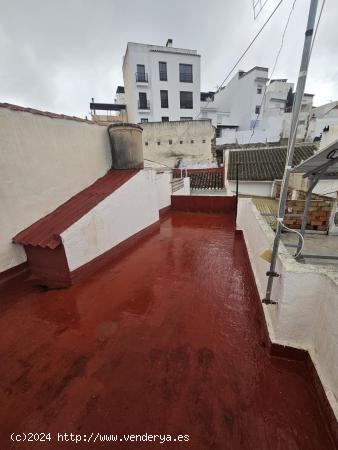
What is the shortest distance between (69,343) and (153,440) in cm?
164

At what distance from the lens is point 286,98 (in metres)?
31.8

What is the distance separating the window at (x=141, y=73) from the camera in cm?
2182

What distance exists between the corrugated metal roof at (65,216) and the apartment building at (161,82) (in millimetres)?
20964

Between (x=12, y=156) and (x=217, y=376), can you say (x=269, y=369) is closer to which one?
(x=217, y=376)

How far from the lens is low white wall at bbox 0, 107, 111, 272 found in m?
3.78

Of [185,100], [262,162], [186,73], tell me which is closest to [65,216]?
[262,162]

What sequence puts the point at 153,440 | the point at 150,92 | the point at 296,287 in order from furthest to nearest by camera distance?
the point at 150,92 < the point at 296,287 < the point at 153,440

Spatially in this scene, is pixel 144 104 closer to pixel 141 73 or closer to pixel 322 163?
pixel 141 73

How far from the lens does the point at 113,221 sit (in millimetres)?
5184

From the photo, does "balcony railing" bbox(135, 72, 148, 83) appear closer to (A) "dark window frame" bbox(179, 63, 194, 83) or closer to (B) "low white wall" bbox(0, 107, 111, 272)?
(A) "dark window frame" bbox(179, 63, 194, 83)

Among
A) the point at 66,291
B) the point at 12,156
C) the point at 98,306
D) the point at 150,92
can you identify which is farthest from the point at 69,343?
the point at 150,92

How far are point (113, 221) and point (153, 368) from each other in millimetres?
3574

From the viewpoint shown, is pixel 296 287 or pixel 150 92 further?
pixel 150 92

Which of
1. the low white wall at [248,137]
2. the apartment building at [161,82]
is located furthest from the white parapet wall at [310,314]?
the low white wall at [248,137]
